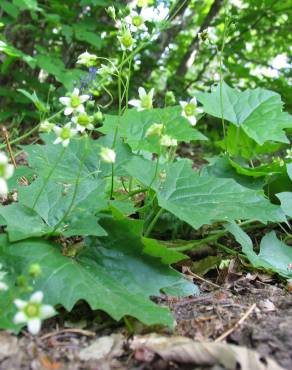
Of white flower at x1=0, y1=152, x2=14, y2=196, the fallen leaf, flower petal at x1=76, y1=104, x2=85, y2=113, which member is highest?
flower petal at x1=76, y1=104, x2=85, y2=113

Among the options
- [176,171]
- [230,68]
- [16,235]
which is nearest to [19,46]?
[230,68]

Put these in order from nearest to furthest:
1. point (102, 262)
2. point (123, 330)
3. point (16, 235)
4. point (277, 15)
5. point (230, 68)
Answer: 1. point (123, 330)
2. point (16, 235)
3. point (102, 262)
4. point (230, 68)
5. point (277, 15)

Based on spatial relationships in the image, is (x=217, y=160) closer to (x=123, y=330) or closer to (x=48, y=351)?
(x=123, y=330)

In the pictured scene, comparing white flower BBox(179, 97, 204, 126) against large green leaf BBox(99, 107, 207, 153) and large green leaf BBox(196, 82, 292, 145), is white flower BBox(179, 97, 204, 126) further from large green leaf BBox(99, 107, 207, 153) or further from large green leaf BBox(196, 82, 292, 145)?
large green leaf BBox(196, 82, 292, 145)

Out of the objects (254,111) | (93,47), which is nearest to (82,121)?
(254,111)

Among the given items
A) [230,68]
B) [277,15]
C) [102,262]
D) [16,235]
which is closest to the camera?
[16,235]

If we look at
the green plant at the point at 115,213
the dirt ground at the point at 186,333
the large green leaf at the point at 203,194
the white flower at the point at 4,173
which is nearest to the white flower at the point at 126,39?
the green plant at the point at 115,213

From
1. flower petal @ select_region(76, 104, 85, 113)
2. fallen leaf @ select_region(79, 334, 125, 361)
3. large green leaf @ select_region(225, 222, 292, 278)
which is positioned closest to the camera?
fallen leaf @ select_region(79, 334, 125, 361)

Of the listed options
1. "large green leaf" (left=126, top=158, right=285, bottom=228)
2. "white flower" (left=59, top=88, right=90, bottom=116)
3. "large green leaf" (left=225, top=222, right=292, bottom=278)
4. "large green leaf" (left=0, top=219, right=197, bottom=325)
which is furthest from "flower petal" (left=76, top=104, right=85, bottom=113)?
"large green leaf" (left=225, top=222, right=292, bottom=278)
